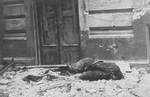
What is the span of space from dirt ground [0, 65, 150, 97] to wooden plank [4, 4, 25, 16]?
5.71ft

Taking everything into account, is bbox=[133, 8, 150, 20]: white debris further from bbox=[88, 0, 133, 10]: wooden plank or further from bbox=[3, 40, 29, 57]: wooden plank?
bbox=[3, 40, 29, 57]: wooden plank

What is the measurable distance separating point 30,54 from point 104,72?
2.18m

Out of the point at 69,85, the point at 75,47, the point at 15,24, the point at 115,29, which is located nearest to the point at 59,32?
the point at 75,47

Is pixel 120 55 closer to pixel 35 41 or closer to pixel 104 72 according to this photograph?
pixel 104 72

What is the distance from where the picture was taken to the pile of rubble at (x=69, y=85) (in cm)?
420

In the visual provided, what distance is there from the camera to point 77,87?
14.6ft

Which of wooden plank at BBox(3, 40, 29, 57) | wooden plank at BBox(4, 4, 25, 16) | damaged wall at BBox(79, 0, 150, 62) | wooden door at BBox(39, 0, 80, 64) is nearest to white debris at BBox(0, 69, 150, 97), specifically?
damaged wall at BBox(79, 0, 150, 62)

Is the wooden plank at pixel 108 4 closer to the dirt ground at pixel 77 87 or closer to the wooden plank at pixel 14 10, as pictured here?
the dirt ground at pixel 77 87

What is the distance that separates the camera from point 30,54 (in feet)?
21.0

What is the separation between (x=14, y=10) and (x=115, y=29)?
228 cm

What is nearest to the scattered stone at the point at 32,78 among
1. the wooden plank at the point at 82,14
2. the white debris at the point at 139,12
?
the wooden plank at the point at 82,14

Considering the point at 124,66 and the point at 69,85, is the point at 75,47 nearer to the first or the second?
the point at 124,66

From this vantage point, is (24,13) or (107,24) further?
(24,13)

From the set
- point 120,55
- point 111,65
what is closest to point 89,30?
point 120,55
